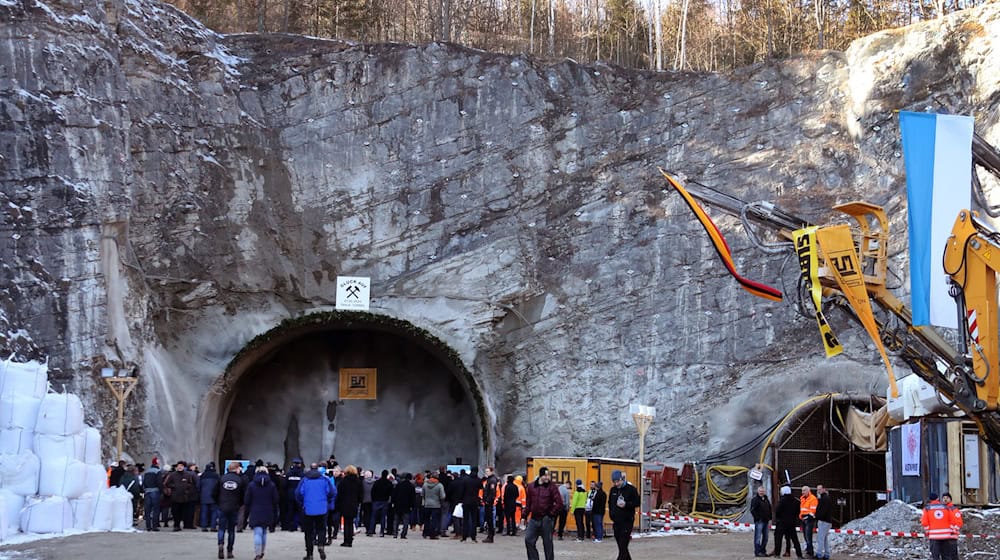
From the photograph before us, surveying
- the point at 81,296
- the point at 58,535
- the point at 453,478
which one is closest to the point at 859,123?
the point at 453,478

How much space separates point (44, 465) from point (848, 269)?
45.1 ft

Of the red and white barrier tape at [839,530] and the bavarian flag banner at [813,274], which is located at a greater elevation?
the bavarian flag banner at [813,274]

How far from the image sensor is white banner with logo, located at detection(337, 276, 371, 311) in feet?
101

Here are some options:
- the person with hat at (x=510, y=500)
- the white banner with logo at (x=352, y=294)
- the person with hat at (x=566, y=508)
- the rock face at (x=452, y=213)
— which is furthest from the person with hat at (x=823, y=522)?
the white banner with logo at (x=352, y=294)

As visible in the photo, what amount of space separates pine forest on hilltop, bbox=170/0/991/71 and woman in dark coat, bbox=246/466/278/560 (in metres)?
28.2

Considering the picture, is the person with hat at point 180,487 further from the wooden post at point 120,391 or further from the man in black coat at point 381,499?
the wooden post at point 120,391

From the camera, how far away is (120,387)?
86.0ft

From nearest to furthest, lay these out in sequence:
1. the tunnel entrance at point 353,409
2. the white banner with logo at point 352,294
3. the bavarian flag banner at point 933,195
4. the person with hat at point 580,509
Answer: the bavarian flag banner at point 933,195 → the person with hat at point 580,509 → the white banner with logo at point 352,294 → the tunnel entrance at point 353,409

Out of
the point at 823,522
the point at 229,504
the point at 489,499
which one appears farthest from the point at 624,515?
the point at 489,499

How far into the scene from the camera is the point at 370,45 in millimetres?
33500

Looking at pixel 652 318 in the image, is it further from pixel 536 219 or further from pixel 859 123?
pixel 859 123

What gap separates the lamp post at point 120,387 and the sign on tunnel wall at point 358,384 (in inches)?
344

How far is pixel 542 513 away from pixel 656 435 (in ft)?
53.4

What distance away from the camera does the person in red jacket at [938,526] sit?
15.2 metres
